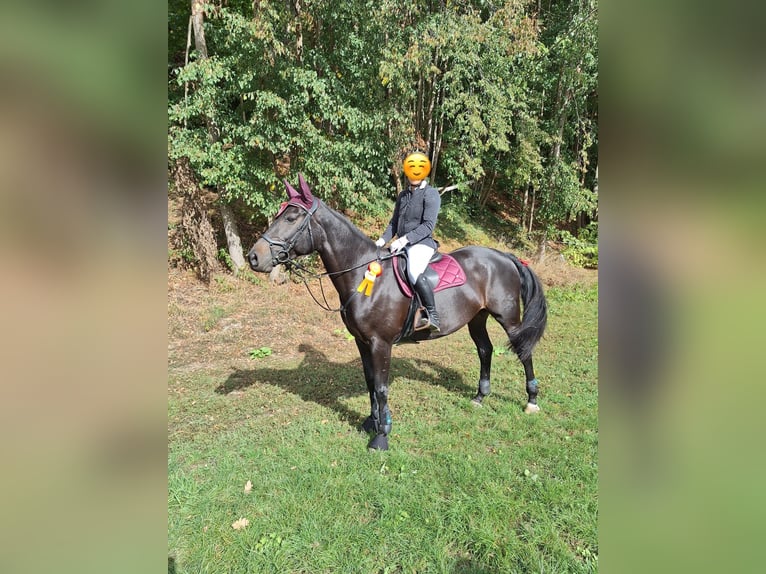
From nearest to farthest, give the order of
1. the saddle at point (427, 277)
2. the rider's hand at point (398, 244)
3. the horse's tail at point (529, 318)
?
the rider's hand at point (398, 244), the saddle at point (427, 277), the horse's tail at point (529, 318)

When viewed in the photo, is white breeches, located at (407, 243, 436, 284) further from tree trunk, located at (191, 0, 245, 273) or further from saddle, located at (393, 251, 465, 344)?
tree trunk, located at (191, 0, 245, 273)

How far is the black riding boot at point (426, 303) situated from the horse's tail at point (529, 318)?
1.20 meters

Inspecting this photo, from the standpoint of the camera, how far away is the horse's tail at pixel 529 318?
4.71 m

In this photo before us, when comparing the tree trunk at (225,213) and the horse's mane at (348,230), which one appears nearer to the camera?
the horse's mane at (348,230)

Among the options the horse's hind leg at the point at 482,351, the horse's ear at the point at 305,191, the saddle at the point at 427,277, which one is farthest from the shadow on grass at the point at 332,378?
the horse's ear at the point at 305,191

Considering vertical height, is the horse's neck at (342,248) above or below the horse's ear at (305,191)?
below

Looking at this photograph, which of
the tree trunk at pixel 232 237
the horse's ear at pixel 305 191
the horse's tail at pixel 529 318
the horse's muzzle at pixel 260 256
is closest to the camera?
the horse's muzzle at pixel 260 256

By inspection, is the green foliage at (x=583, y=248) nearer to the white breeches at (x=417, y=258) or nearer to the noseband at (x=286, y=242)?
the white breeches at (x=417, y=258)

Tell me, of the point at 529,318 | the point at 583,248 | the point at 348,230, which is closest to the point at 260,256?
the point at 348,230

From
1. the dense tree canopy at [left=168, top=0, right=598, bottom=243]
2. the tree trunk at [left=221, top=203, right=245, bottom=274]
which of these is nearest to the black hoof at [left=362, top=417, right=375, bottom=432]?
the dense tree canopy at [left=168, top=0, right=598, bottom=243]

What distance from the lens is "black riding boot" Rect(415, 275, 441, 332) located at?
4055 mm

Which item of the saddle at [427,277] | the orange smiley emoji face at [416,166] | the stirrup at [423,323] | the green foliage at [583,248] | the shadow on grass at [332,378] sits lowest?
the green foliage at [583,248]

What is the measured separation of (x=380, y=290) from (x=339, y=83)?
6.61m

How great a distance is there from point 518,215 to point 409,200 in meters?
14.2
